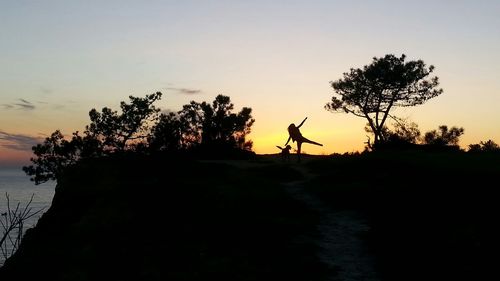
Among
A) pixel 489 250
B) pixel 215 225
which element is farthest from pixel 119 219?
pixel 489 250

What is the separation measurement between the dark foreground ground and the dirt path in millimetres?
259

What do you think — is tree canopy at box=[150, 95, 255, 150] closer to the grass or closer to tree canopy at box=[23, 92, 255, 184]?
tree canopy at box=[23, 92, 255, 184]

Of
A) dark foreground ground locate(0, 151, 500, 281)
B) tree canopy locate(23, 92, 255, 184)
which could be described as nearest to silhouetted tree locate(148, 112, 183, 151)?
tree canopy locate(23, 92, 255, 184)

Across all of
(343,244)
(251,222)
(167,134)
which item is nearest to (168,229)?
(251,222)

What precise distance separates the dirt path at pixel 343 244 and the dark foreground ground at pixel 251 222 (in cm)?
26

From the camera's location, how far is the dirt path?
544 inches

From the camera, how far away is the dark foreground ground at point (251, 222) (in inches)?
556

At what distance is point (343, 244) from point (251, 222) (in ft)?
11.6

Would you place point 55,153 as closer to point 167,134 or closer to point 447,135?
point 167,134

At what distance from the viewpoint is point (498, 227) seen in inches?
595

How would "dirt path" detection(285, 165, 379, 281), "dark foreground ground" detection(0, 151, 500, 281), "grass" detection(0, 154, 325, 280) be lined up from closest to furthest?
"dirt path" detection(285, 165, 379, 281)
"dark foreground ground" detection(0, 151, 500, 281)
"grass" detection(0, 154, 325, 280)

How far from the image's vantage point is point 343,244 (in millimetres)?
16359

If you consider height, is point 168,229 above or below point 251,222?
below

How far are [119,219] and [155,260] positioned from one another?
5.28 m
